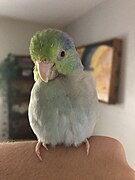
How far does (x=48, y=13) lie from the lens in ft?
8.02

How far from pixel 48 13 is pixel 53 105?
80.4 inches

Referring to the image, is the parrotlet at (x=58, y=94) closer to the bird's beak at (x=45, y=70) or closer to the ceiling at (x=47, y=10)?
the bird's beak at (x=45, y=70)

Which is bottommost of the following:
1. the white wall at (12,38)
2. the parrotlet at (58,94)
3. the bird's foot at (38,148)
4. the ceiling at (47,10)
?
the bird's foot at (38,148)

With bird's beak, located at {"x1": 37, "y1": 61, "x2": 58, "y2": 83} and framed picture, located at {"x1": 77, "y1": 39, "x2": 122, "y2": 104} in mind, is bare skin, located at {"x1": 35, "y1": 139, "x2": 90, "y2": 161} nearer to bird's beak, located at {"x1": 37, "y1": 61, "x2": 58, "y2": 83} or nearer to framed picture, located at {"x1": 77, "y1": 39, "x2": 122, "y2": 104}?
bird's beak, located at {"x1": 37, "y1": 61, "x2": 58, "y2": 83}

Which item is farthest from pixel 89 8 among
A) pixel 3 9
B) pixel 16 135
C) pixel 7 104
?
pixel 16 135

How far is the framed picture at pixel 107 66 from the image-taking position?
171 centimetres

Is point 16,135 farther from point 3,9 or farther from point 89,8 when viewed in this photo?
point 89,8

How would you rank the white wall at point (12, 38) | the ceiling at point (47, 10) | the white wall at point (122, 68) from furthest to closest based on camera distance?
the white wall at point (12, 38)
the ceiling at point (47, 10)
the white wall at point (122, 68)

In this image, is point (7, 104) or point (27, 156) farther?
point (7, 104)

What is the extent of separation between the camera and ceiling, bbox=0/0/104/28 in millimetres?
2074

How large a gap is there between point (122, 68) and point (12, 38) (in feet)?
5.31

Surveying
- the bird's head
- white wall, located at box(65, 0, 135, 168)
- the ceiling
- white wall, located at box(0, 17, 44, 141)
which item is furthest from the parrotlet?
Result: white wall, located at box(0, 17, 44, 141)

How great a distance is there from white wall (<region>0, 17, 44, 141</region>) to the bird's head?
2.37m

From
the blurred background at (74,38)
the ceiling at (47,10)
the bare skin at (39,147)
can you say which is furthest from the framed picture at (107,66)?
the bare skin at (39,147)
